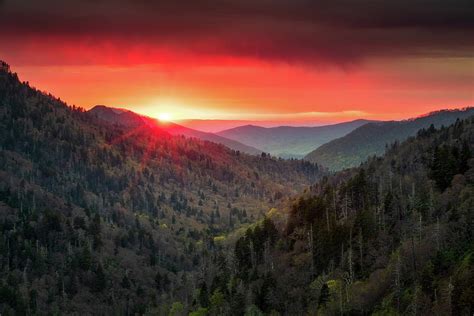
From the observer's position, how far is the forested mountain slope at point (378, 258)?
117438 millimetres

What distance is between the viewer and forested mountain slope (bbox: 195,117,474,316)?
117 m

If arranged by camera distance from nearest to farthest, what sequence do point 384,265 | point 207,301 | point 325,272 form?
point 384,265, point 325,272, point 207,301

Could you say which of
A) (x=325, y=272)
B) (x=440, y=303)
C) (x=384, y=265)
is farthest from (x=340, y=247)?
(x=440, y=303)

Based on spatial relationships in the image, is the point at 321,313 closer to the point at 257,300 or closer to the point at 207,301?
the point at 257,300

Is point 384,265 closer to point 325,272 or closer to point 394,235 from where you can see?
point 394,235

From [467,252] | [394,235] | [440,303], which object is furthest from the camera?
[394,235]

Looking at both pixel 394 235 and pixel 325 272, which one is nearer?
pixel 394 235

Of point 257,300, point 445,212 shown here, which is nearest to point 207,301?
point 257,300

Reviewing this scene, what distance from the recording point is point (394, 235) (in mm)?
155500

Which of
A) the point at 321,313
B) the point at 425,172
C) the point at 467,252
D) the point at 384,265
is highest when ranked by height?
the point at 425,172

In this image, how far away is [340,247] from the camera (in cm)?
16500

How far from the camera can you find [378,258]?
146m

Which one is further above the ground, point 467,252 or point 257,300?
point 467,252

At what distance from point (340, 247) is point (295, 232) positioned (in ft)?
104
